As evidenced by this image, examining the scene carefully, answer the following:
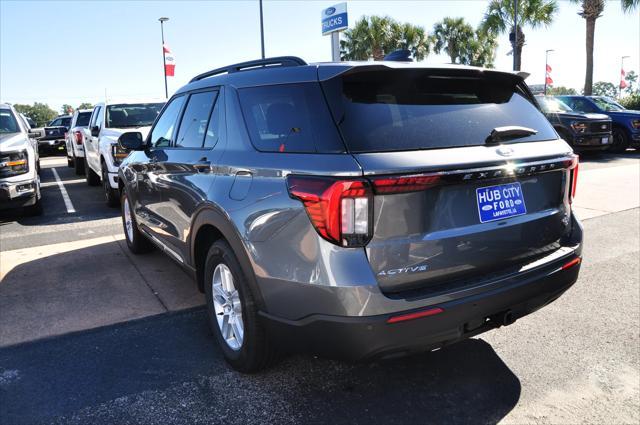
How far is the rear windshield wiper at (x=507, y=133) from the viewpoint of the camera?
2652 mm

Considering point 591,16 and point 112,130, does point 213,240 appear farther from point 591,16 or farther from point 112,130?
point 591,16

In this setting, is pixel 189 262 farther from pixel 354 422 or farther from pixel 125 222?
pixel 125 222

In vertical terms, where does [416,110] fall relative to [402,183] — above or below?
above

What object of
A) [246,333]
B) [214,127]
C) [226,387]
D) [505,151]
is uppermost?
[214,127]

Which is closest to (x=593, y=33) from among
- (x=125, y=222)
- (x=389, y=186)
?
(x=125, y=222)

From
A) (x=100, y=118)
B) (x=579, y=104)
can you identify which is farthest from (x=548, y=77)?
(x=100, y=118)

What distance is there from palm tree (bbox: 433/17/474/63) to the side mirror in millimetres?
34494

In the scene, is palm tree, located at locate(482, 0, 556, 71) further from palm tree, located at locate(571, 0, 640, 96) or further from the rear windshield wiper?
the rear windshield wiper

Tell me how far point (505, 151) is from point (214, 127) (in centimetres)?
178

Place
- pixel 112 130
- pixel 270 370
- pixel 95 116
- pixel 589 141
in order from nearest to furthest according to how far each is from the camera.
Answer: pixel 270 370
pixel 112 130
pixel 95 116
pixel 589 141

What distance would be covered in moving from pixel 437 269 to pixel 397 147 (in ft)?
1.91

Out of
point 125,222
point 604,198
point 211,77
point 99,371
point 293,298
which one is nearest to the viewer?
point 293,298

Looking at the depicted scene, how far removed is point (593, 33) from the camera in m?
24.5

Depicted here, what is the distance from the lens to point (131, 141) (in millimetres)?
4512
